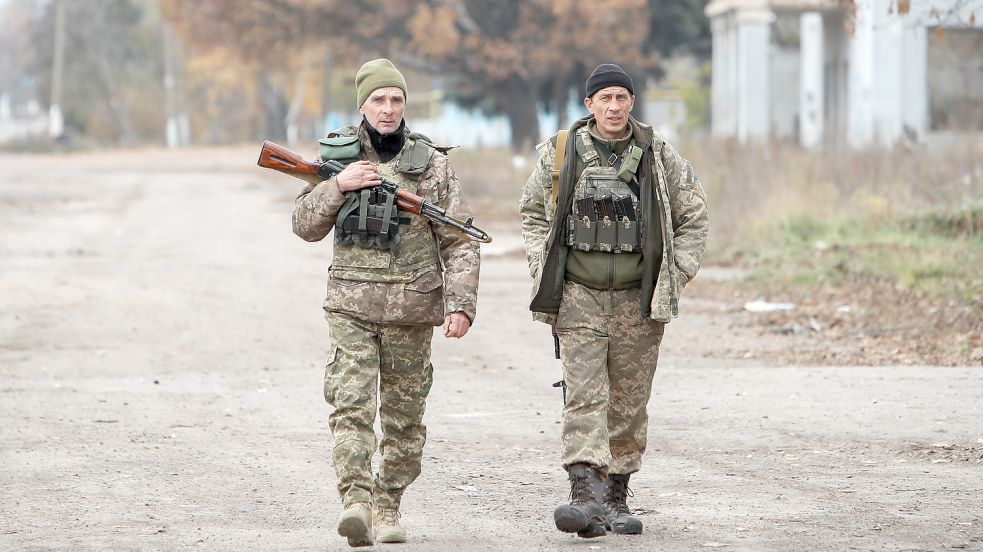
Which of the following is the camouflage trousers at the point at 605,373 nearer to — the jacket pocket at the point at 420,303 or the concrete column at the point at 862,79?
the jacket pocket at the point at 420,303

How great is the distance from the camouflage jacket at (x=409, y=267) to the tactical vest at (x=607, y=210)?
0.43 meters

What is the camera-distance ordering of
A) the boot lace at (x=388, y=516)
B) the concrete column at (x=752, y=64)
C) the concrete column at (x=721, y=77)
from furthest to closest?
1. the concrete column at (x=721, y=77)
2. the concrete column at (x=752, y=64)
3. the boot lace at (x=388, y=516)

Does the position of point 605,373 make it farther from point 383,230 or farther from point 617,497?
point 383,230

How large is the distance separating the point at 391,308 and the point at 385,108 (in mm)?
756

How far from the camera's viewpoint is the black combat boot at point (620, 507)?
5961 millimetres

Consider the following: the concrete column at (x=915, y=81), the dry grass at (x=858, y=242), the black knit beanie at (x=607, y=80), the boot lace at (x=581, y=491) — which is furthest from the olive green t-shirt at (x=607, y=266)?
the concrete column at (x=915, y=81)

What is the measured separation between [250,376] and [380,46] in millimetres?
32154

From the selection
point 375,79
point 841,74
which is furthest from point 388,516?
point 841,74

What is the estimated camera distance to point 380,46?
4178 cm

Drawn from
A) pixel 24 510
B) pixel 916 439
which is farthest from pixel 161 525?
pixel 916 439

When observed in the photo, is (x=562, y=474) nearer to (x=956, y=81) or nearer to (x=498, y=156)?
(x=956, y=81)

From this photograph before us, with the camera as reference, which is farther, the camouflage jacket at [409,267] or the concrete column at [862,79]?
the concrete column at [862,79]

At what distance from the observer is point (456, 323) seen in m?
5.84

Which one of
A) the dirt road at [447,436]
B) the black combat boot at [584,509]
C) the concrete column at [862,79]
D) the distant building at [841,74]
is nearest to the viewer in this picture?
the black combat boot at [584,509]
